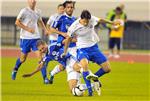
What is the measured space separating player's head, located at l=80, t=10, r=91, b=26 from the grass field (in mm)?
1598

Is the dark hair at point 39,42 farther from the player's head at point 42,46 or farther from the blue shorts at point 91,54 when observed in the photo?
the blue shorts at point 91,54

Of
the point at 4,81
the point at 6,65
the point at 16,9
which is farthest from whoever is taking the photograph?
the point at 16,9

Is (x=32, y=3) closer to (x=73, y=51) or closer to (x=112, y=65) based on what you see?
(x=73, y=51)

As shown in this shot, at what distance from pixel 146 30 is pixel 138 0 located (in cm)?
551

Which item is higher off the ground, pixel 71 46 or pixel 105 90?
pixel 71 46

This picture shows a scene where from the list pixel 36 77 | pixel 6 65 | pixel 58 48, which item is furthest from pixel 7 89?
pixel 6 65

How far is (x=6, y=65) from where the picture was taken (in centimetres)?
2811

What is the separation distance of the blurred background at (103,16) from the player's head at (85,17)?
28.0 m

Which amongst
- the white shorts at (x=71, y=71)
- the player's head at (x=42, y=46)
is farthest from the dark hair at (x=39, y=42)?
the white shorts at (x=71, y=71)

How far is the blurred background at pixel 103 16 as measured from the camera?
4603 cm

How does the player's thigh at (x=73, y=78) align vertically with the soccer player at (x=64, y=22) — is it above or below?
below

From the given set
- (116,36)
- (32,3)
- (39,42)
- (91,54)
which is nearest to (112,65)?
(116,36)

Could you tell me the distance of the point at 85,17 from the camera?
16828 mm

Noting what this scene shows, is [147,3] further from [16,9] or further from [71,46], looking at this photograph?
[71,46]
